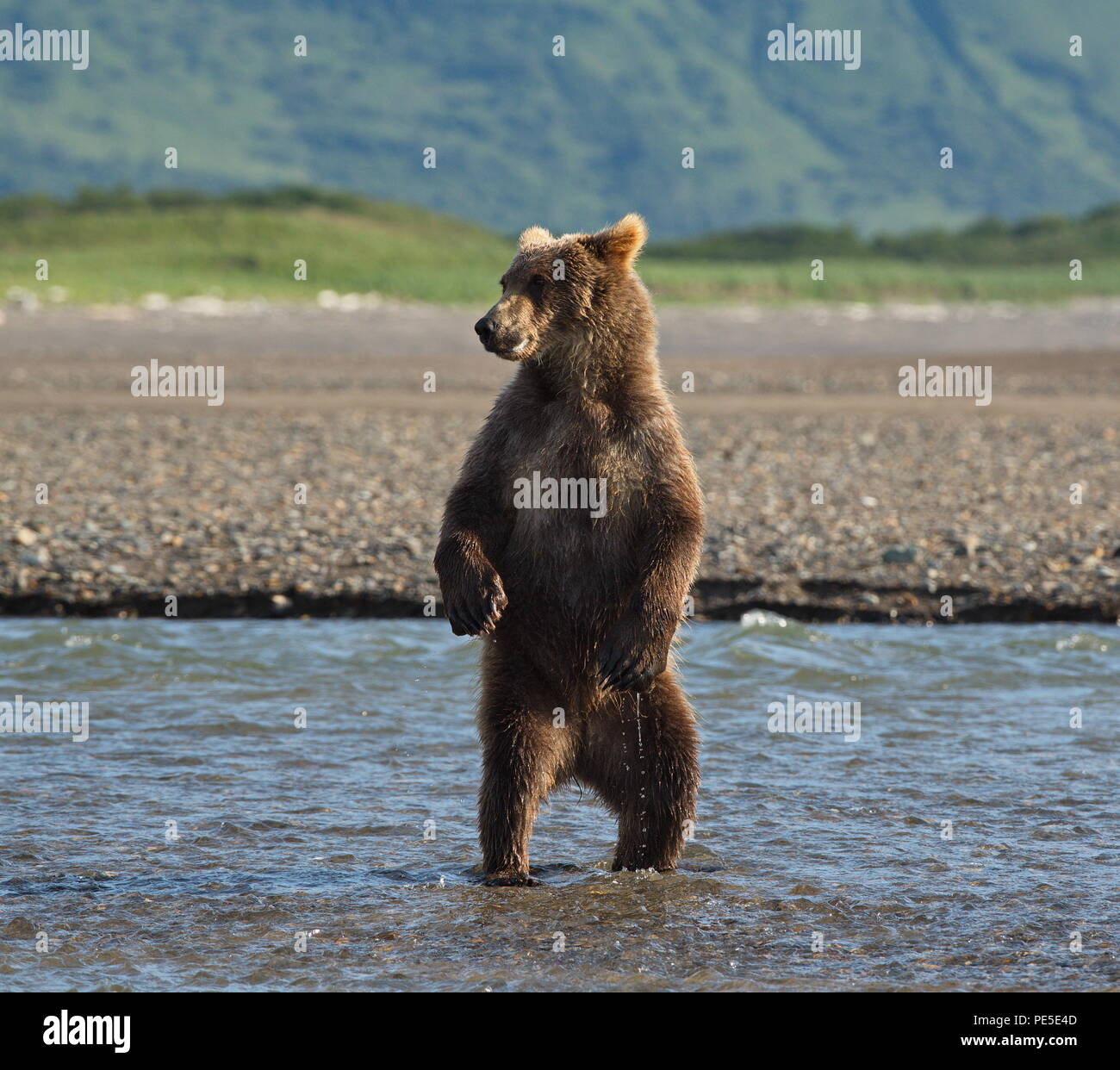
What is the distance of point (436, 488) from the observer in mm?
13203

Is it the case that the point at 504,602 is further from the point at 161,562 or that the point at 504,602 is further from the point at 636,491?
the point at 161,562

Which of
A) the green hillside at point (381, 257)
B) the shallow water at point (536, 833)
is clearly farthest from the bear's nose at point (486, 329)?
the green hillside at point (381, 257)

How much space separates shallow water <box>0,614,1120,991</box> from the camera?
16.0ft

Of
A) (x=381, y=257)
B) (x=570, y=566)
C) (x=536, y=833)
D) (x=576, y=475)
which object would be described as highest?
(x=381, y=257)

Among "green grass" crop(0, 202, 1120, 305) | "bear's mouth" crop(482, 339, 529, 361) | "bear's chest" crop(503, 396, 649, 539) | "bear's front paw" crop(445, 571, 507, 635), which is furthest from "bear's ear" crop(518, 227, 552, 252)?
"green grass" crop(0, 202, 1120, 305)

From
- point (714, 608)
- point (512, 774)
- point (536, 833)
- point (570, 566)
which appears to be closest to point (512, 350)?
point (570, 566)

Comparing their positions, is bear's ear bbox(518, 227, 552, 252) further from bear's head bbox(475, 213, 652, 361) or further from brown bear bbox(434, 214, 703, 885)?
brown bear bbox(434, 214, 703, 885)

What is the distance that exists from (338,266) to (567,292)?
141 feet

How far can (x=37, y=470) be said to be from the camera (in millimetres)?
13625

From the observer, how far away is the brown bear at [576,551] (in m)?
5.45

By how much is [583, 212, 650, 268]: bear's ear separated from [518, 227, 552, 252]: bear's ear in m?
0.18

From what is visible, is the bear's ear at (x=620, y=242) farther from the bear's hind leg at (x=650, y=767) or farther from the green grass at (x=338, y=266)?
the green grass at (x=338, y=266)

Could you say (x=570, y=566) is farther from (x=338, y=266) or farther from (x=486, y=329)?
(x=338, y=266)

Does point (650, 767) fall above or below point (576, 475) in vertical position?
below
